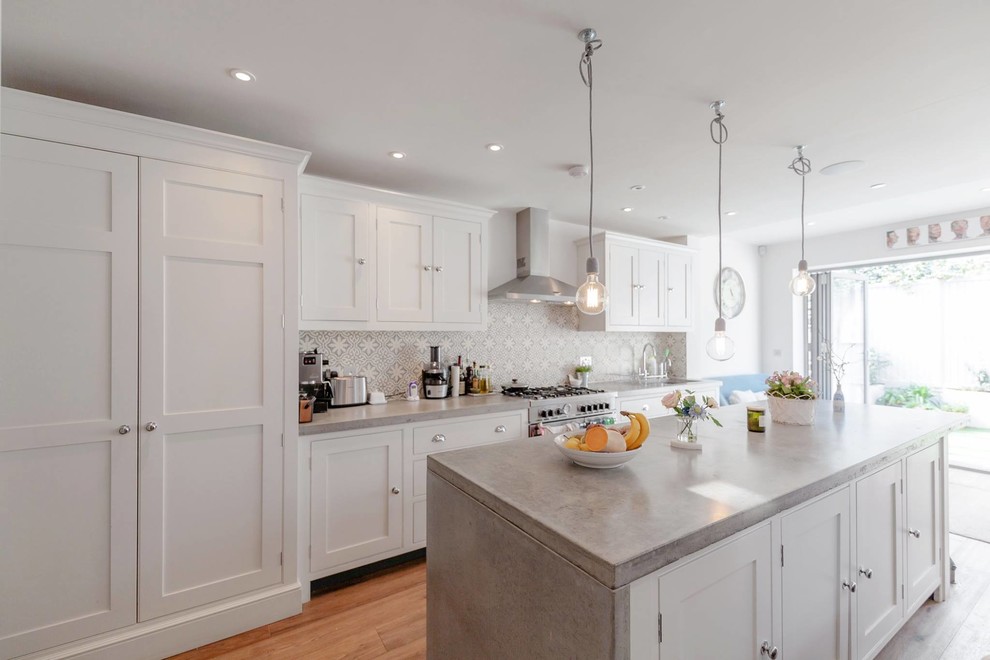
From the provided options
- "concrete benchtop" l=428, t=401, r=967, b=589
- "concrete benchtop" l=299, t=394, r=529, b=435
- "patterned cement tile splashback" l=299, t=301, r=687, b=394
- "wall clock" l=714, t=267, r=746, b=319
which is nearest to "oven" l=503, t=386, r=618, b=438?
"concrete benchtop" l=299, t=394, r=529, b=435

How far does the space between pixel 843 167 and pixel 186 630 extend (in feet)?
14.8

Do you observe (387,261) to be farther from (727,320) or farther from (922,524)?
(727,320)

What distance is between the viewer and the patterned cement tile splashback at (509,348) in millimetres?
3027

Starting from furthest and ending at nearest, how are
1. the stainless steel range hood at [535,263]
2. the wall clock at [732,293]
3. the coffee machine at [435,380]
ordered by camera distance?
the wall clock at [732,293] → the stainless steel range hood at [535,263] → the coffee machine at [435,380]

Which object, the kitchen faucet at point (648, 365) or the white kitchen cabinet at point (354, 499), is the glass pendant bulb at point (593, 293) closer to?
the white kitchen cabinet at point (354, 499)

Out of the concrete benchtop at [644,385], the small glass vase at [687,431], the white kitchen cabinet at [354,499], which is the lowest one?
the white kitchen cabinet at [354,499]

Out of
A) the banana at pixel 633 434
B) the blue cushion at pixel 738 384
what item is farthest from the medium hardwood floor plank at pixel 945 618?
the blue cushion at pixel 738 384

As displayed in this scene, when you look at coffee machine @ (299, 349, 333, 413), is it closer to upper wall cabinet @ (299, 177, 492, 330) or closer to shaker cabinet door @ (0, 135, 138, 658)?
upper wall cabinet @ (299, 177, 492, 330)

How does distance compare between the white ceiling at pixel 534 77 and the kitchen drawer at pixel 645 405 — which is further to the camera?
the kitchen drawer at pixel 645 405

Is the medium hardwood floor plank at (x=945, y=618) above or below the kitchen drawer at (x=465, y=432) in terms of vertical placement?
below

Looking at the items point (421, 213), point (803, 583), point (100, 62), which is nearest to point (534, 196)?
point (421, 213)

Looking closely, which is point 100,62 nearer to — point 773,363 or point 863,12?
point 863,12

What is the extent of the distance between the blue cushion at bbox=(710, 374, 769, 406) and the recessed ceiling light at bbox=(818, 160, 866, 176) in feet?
8.72

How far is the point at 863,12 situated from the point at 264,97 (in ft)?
7.73
